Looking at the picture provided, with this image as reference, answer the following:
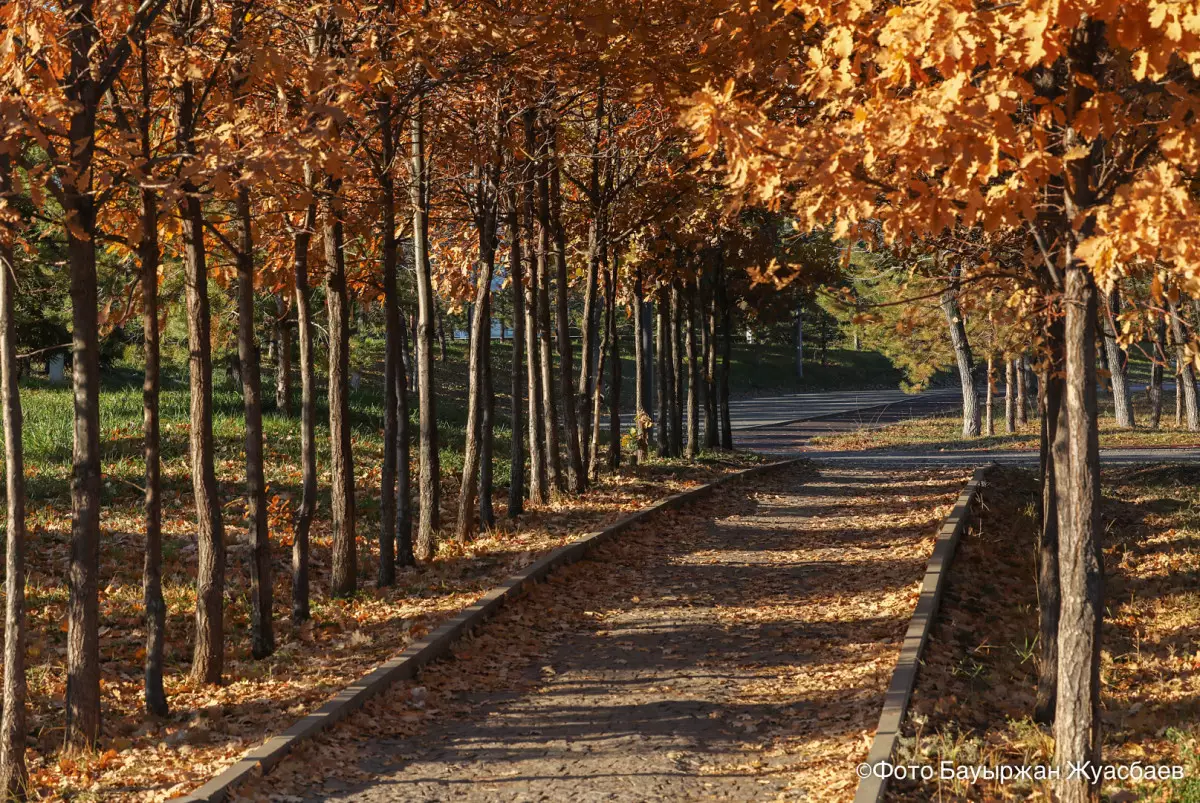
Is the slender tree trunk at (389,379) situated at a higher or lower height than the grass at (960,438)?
higher

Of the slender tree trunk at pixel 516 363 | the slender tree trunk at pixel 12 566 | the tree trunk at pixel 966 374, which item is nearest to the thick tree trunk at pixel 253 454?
the slender tree trunk at pixel 12 566

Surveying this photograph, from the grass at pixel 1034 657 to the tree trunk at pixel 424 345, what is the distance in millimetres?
5748

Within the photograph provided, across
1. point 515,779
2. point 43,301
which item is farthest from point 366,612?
point 43,301

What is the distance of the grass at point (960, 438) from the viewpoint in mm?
28906

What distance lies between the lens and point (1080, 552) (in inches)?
239

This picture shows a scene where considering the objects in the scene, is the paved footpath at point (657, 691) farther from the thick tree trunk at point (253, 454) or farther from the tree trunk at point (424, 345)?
the tree trunk at point (424, 345)

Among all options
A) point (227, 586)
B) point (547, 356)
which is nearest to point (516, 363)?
point (547, 356)

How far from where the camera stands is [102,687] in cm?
851

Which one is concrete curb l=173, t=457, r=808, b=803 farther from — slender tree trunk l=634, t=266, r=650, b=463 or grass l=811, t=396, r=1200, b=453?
grass l=811, t=396, r=1200, b=453

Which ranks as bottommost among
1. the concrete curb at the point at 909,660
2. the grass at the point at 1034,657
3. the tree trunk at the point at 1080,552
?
the grass at the point at 1034,657

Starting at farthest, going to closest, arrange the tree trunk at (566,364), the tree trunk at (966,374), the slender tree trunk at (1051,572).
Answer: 1. the tree trunk at (966,374)
2. the tree trunk at (566,364)
3. the slender tree trunk at (1051,572)

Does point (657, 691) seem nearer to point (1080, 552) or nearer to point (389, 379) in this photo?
point (1080, 552)

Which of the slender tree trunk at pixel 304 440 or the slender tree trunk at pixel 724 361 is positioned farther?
the slender tree trunk at pixel 724 361

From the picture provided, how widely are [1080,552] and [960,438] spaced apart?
28807 mm
